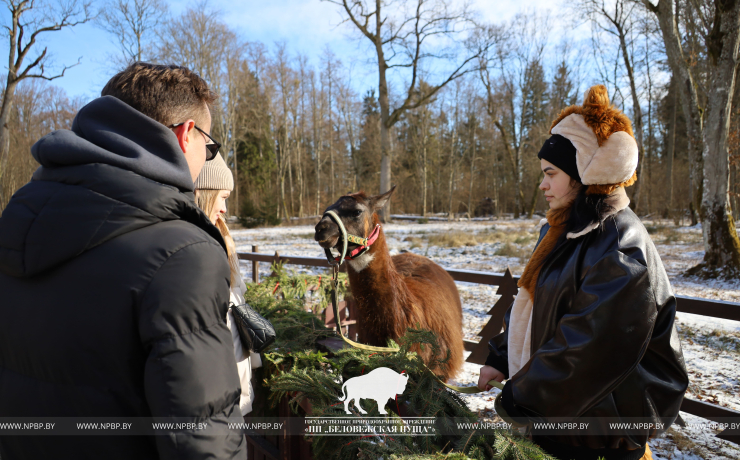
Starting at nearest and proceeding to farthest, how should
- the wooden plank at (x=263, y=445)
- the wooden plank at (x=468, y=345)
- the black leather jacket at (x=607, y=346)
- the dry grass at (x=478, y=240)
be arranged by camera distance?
the black leather jacket at (x=607, y=346) < the wooden plank at (x=263, y=445) < the wooden plank at (x=468, y=345) < the dry grass at (x=478, y=240)

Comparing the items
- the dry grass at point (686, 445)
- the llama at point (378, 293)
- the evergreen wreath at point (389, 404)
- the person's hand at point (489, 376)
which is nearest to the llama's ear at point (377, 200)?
the llama at point (378, 293)

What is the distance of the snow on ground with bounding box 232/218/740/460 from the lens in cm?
286

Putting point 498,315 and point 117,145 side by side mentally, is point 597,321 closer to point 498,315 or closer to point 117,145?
point 117,145

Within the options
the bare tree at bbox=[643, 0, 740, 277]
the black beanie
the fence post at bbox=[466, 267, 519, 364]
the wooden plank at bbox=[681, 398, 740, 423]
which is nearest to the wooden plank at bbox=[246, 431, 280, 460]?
the black beanie

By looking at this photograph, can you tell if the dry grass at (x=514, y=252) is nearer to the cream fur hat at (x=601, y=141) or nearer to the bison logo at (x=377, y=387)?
the cream fur hat at (x=601, y=141)

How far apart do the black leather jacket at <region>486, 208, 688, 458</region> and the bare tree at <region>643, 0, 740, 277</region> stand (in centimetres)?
819

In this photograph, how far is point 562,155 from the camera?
160cm

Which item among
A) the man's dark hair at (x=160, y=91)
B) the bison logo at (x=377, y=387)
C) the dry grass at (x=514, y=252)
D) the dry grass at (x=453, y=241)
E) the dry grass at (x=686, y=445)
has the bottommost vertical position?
the dry grass at (x=686, y=445)

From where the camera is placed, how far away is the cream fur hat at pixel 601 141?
1421 mm

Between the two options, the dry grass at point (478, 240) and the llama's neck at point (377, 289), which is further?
the dry grass at point (478, 240)

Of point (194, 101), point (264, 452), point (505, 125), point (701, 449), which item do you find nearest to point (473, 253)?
point (701, 449)

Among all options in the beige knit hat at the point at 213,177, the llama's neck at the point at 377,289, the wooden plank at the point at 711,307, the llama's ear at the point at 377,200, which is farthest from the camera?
the llama's ear at the point at 377,200

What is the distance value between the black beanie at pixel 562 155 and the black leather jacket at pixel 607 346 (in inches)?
A: 10.8

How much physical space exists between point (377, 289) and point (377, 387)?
4.28ft
